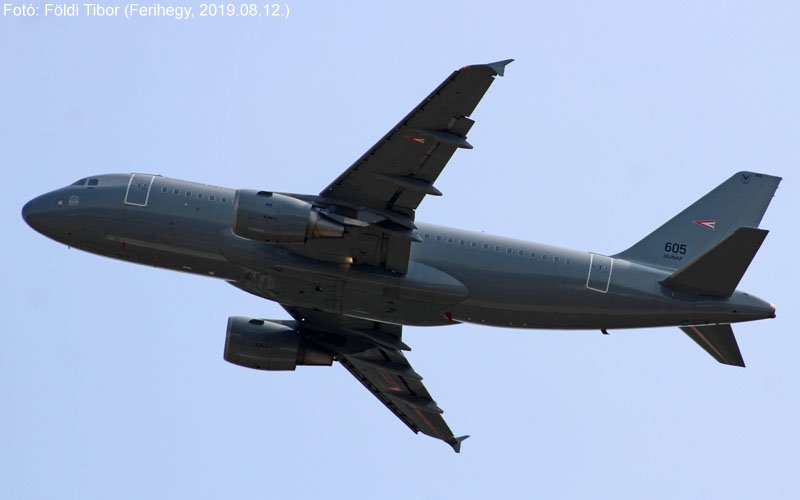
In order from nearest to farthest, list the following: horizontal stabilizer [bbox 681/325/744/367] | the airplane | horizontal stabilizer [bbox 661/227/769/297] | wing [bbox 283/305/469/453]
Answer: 1. horizontal stabilizer [bbox 661/227/769/297]
2. the airplane
3. horizontal stabilizer [bbox 681/325/744/367]
4. wing [bbox 283/305/469/453]

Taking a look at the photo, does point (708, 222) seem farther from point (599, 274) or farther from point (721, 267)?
point (599, 274)

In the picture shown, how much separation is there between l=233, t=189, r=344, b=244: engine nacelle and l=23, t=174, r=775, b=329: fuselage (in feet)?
4.89

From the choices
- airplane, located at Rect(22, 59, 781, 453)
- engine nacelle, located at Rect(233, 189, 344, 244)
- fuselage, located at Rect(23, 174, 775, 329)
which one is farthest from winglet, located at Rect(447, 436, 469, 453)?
engine nacelle, located at Rect(233, 189, 344, 244)

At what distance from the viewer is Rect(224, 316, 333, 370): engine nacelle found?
50344mm

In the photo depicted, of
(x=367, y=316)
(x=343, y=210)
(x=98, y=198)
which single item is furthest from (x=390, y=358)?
(x=98, y=198)

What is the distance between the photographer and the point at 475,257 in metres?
44.8

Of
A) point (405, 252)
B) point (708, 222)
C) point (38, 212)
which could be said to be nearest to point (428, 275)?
point (405, 252)

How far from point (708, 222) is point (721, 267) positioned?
15.1 ft

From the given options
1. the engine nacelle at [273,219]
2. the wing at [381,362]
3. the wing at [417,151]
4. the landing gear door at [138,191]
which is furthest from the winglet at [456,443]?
the landing gear door at [138,191]

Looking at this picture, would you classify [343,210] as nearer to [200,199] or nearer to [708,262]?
[200,199]

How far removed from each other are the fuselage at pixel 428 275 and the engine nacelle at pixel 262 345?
16.6 feet

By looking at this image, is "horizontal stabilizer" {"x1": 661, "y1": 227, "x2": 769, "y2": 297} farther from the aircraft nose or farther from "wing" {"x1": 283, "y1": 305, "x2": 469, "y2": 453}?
the aircraft nose

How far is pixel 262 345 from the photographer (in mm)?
50375

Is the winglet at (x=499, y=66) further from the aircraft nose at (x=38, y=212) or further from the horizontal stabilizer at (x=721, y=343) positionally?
the aircraft nose at (x=38, y=212)
